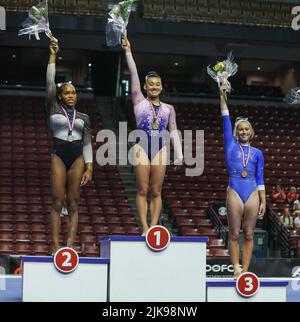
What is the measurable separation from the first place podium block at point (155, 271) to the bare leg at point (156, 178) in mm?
773

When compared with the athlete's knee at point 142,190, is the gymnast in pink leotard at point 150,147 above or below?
above

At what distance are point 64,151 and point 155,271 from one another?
1.53m

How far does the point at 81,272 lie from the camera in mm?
6934

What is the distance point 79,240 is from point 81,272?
7.52 meters

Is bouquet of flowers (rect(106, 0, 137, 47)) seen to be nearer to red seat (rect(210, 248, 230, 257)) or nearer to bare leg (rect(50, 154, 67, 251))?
bare leg (rect(50, 154, 67, 251))

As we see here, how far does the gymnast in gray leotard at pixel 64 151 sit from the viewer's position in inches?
304

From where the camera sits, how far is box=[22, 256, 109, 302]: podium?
6.86m

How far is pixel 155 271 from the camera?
705cm

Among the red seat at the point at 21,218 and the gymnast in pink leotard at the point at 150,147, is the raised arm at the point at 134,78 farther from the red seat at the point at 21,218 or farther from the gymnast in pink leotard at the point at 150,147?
the red seat at the point at 21,218

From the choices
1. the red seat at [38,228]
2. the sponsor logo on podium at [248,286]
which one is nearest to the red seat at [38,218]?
the red seat at [38,228]

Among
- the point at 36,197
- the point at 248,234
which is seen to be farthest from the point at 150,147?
the point at 36,197

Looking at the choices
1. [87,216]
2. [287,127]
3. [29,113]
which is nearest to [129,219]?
[87,216]
